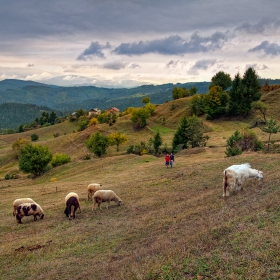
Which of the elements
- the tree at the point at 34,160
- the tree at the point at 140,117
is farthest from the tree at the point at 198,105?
the tree at the point at 34,160

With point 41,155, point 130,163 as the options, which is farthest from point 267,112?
point 41,155

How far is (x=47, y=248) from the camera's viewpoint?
13.7 metres

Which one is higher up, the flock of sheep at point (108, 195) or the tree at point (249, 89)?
the tree at point (249, 89)

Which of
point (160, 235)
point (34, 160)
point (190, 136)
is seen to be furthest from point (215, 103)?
point (160, 235)

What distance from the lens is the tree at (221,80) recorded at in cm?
9969

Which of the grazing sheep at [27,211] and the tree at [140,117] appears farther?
the tree at [140,117]

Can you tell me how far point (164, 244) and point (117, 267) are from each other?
7.21ft

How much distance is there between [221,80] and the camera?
10006cm

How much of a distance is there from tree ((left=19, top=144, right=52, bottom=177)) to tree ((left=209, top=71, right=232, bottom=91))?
68.9 m

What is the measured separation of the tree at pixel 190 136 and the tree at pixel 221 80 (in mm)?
47677

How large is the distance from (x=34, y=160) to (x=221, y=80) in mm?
75106

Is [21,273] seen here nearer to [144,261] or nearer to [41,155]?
[144,261]

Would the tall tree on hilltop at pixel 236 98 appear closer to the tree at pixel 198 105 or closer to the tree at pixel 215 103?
the tree at pixel 215 103

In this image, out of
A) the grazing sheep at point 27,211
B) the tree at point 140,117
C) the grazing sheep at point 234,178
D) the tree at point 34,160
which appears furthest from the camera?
the tree at point 140,117
